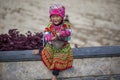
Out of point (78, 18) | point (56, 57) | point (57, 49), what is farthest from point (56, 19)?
point (78, 18)

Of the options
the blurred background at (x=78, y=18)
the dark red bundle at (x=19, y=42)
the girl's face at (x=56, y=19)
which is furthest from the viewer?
the blurred background at (x=78, y=18)

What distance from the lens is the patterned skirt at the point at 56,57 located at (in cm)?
533

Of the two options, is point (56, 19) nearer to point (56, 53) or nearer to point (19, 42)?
point (56, 53)

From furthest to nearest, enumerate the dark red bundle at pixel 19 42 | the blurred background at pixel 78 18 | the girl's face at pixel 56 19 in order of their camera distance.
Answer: the blurred background at pixel 78 18 < the dark red bundle at pixel 19 42 < the girl's face at pixel 56 19

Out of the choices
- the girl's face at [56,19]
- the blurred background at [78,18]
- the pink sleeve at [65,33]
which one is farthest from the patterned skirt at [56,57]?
the blurred background at [78,18]

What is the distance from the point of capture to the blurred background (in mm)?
7943

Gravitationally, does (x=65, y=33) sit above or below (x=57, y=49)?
above

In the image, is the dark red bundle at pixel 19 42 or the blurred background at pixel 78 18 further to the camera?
the blurred background at pixel 78 18

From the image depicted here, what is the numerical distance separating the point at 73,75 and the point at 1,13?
4.49 m

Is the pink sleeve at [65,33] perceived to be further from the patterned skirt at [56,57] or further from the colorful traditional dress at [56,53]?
the patterned skirt at [56,57]

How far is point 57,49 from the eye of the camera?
5.38 meters

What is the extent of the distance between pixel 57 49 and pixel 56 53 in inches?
2.9

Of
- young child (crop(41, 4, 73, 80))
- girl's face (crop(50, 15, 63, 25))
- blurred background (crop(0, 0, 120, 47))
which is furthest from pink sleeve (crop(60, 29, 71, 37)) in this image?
blurred background (crop(0, 0, 120, 47))

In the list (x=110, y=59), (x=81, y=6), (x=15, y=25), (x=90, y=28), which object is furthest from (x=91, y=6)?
(x=110, y=59)
